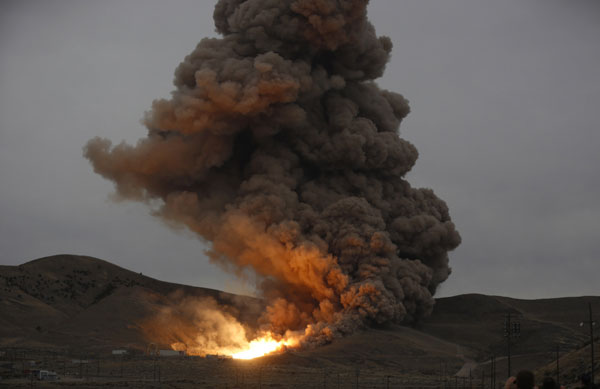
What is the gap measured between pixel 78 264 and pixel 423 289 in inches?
1723

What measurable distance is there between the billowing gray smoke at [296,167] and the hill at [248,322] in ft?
11.6

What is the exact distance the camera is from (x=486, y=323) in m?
90.3

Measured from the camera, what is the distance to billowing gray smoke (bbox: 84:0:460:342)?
71.2 metres

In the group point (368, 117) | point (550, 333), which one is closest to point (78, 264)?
point (368, 117)

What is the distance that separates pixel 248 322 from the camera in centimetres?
8244

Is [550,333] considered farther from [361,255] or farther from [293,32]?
[293,32]

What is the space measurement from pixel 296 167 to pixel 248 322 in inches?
622

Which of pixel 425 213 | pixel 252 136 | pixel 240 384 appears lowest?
pixel 240 384

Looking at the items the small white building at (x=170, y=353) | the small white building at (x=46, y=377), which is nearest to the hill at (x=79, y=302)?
the small white building at (x=170, y=353)

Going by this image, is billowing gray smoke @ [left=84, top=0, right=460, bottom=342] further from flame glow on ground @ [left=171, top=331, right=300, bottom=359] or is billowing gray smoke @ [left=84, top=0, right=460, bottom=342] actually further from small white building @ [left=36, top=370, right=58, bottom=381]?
small white building @ [left=36, top=370, right=58, bottom=381]

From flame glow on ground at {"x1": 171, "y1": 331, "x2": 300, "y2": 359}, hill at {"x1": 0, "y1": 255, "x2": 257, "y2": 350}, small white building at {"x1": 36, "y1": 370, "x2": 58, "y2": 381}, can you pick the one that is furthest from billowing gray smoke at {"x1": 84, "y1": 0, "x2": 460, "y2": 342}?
small white building at {"x1": 36, "y1": 370, "x2": 58, "y2": 381}

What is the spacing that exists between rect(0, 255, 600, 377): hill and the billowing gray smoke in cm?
354

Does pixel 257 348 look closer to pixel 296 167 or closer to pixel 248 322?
pixel 248 322

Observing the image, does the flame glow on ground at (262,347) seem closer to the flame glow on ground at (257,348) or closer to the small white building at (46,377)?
the flame glow on ground at (257,348)
